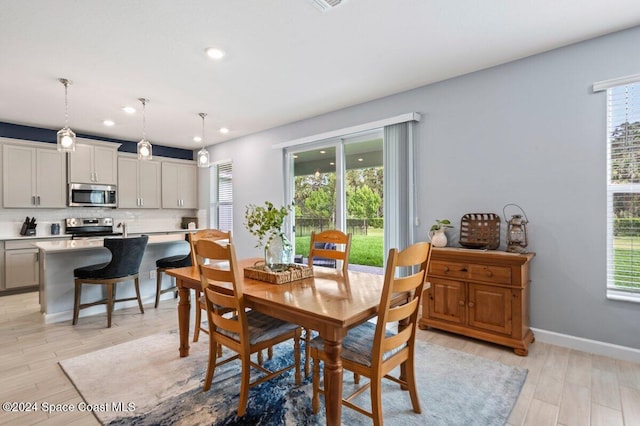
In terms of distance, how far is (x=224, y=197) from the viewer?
6594 mm

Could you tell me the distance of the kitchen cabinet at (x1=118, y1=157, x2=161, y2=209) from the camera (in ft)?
19.9

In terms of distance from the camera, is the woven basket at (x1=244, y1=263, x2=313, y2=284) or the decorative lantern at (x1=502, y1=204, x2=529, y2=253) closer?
the woven basket at (x1=244, y1=263, x2=313, y2=284)

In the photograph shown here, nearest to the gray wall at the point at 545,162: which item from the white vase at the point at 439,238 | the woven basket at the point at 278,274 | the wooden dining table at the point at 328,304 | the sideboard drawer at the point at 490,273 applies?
the white vase at the point at 439,238

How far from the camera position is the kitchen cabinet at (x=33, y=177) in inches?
192

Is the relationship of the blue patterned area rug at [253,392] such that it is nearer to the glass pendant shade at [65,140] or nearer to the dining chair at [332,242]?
the dining chair at [332,242]

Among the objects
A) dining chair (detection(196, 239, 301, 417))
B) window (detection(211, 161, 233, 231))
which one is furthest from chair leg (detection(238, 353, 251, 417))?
window (detection(211, 161, 233, 231))

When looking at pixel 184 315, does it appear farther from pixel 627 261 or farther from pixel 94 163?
pixel 94 163

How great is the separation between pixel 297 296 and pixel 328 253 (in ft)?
3.58

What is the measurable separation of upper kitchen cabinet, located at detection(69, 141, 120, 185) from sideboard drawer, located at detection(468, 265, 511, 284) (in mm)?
5978

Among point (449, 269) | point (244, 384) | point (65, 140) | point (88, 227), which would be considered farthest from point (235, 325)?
point (88, 227)

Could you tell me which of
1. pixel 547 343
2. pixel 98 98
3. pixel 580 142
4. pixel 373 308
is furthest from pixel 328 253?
pixel 98 98

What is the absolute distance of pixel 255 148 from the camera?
18.9ft

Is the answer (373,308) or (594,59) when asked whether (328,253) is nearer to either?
(373,308)

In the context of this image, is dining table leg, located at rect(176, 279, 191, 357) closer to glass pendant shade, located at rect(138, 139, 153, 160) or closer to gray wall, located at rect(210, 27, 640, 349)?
glass pendant shade, located at rect(138, 139, 153, 160)
